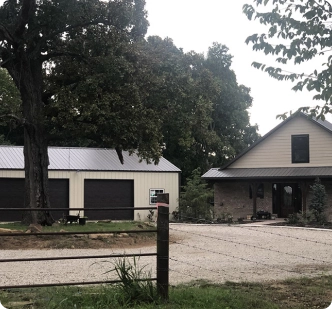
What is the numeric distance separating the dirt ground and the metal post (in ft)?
26.2

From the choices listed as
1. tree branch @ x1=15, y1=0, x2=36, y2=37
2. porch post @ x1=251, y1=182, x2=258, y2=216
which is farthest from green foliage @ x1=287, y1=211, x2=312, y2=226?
tree branch @ x1=15, y1=0, x2=36, y2=37

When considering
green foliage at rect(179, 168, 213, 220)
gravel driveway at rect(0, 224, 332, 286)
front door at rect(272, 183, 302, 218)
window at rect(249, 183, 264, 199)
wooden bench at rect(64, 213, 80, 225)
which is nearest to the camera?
gravel driveway at rect(0, 224, 332, 286)

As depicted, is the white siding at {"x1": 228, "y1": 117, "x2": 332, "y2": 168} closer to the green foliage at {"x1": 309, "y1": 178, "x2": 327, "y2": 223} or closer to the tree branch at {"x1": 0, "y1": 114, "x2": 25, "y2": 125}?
the green foliage at {"x1": 309, "y1": 178, "x2": 327, "y2": 223}

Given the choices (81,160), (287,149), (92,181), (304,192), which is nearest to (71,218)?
(92,181)

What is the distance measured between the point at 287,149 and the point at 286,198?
9.21 ft

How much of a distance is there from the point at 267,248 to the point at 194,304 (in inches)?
343

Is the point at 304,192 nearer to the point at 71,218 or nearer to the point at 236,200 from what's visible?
the point at 236,200

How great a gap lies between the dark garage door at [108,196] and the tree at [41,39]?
7.34 m

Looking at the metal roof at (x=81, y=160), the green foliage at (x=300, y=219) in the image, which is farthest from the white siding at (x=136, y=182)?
the green foliage at (x=300, y=219)

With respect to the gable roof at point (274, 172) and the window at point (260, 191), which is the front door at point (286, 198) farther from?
the gable roof at point (274, 172)

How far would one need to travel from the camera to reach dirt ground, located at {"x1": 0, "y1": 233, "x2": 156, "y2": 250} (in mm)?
14383

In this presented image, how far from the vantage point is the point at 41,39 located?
18781 millimetres

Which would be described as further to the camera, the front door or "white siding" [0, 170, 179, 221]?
the front door

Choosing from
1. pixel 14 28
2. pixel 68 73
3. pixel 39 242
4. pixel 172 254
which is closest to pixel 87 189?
pixel 68 73
